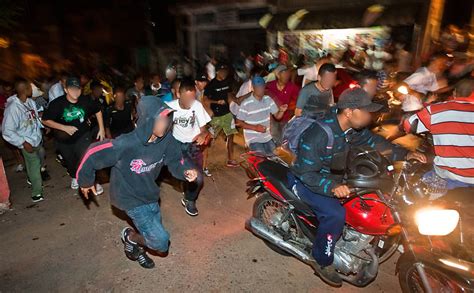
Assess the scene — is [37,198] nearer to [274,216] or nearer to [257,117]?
[257,117]

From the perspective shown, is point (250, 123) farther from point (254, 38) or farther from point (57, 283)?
point (254, 38)

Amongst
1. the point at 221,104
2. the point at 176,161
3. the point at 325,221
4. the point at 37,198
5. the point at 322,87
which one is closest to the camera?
the point at 325,221

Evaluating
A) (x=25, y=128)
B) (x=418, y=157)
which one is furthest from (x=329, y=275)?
(x=25, y=128)

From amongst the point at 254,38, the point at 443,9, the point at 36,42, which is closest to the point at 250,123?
the point at 443,9

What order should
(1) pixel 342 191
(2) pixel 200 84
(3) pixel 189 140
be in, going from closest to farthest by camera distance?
(1) pixel 342 191, (3) pixel 189 140, (2) pixel 200 84

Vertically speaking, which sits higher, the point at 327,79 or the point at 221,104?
the point at 327,79

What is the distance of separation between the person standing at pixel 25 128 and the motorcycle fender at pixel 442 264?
5.60 metres

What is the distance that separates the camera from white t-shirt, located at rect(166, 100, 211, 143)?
5.18 m

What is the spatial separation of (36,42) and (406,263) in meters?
20.1

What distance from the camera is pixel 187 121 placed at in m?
5.24

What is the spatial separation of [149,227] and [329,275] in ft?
6.67


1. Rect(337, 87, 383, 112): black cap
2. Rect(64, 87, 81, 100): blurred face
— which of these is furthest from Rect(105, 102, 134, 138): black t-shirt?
→ Rect(337, 87, 383, 112): black cap

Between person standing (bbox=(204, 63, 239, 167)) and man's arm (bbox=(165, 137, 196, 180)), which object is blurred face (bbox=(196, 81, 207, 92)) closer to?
person standing (bbox=(204, 63, 239, 167))

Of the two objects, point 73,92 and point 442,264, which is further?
point 73,92
